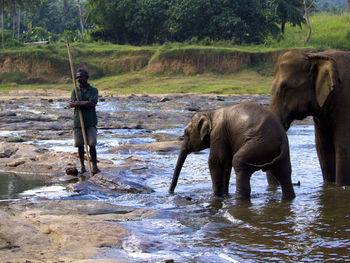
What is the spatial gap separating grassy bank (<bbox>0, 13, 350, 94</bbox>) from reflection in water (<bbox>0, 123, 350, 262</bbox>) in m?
28.0

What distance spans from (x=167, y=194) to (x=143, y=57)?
34.9 meters

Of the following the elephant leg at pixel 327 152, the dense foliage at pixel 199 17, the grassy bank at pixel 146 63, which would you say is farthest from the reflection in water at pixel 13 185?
the dense foliage at pixel 199 17

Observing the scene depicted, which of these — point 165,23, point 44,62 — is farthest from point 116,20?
point 44,62

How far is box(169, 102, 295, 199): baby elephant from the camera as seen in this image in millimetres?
6852

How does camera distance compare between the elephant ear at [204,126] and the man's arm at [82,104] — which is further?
the man's arm at [82,104]

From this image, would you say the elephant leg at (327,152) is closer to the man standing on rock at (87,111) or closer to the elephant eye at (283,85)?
the elephant eye at (283,85)

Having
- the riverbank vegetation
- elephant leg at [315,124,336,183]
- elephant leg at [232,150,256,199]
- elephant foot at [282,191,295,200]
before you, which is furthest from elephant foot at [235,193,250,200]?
the riverbank vegetation

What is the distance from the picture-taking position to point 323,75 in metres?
7.58

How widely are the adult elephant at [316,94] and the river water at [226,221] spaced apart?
0.71m

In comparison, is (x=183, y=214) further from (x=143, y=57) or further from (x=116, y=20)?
(x=116, y=20)

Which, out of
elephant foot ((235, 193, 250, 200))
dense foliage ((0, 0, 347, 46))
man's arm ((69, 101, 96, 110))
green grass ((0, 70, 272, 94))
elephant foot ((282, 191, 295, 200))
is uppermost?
dense foliage ((0, 0, 347, 46))

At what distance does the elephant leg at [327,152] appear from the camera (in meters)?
8.38

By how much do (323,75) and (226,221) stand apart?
2.62 m

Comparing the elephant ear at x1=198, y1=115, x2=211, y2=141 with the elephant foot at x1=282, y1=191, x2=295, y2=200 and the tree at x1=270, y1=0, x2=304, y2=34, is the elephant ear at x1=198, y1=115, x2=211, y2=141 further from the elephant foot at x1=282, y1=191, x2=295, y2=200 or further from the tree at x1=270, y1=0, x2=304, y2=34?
the tree at x1=270, y1=0, x2=304, y2=34
